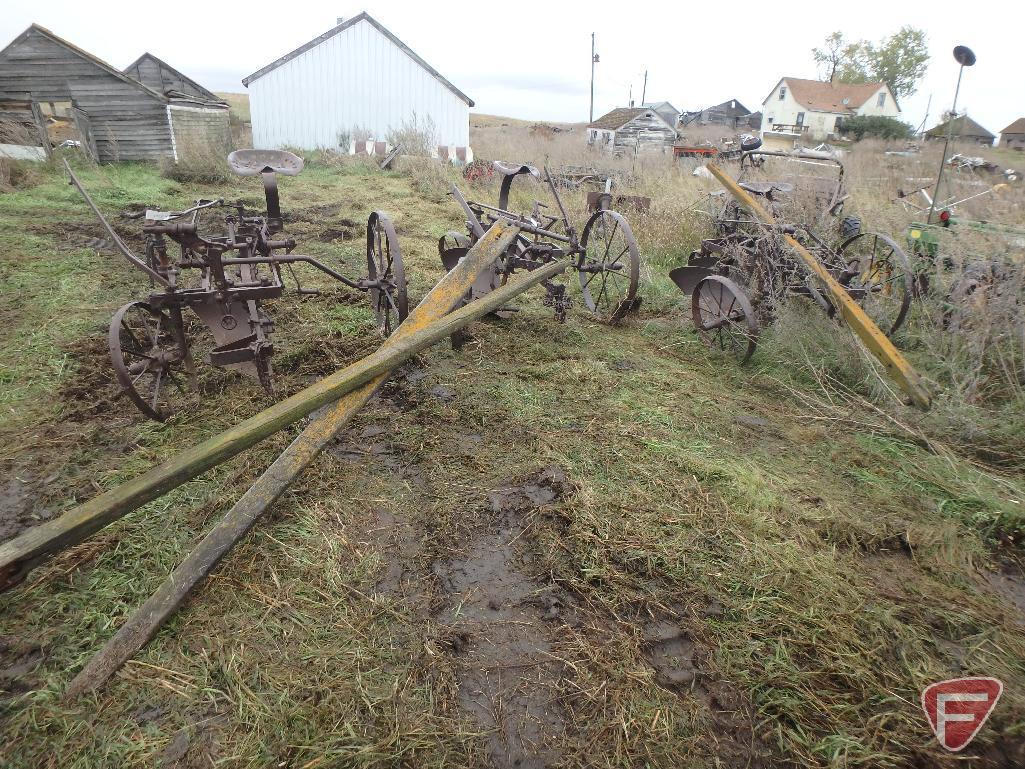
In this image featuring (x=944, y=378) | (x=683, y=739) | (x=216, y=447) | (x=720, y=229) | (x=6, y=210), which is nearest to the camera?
(x=683, y=739)

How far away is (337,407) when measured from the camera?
2973 mm

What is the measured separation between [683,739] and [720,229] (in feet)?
18.6

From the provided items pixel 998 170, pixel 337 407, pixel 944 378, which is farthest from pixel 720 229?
pixel 998 170

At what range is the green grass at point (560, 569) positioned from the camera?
6.49ft

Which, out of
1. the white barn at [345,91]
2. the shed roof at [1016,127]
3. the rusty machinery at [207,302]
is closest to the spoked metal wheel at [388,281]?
the rusty machinery at [207,302]

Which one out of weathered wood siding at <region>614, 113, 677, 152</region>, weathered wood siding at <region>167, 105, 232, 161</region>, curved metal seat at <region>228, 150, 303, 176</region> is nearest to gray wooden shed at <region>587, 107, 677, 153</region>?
weathered wood siding at <region>614, 113, 677, 152</region>

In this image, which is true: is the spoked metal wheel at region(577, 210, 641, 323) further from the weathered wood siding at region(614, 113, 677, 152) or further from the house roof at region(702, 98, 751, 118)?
the house roof at region(702, 98, 751, 118)

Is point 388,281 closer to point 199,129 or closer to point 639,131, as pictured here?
point 199,129

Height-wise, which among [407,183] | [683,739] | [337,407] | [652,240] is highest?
[407,183]

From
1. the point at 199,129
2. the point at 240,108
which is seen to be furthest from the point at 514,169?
the point at 240,108

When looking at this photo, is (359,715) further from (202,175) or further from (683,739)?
(202,175)

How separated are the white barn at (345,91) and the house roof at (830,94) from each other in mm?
41546

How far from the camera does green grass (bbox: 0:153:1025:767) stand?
6.49ft

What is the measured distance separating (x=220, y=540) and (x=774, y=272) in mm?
5067
